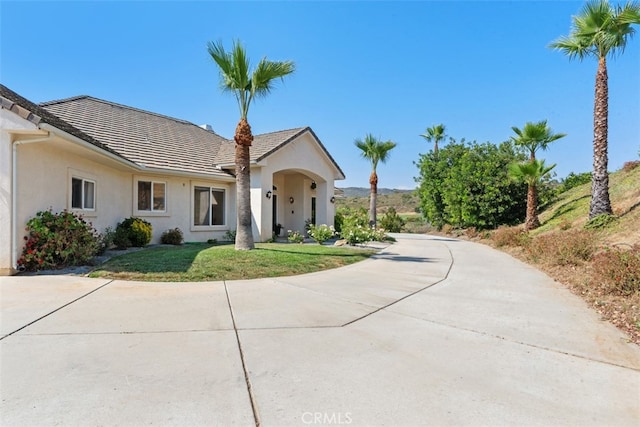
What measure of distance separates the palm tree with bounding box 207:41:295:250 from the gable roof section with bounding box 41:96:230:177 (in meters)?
4.41

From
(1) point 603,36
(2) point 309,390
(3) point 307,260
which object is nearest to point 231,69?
(3) point 307,260

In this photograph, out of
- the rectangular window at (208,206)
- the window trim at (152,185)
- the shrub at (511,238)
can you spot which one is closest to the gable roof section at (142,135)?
the window trim at (152,185)

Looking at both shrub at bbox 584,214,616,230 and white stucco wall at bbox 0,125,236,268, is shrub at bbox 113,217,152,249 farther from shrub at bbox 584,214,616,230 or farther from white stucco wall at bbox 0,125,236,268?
shrub at bbox 584,214,616,230

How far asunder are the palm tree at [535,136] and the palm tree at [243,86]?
13352 millimetres

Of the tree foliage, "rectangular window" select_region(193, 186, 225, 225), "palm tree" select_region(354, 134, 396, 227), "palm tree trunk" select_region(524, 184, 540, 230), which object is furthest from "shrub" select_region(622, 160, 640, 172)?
"rectangular window" select_region(193, 186, 225, 225)

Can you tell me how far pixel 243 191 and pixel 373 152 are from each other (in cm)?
1374

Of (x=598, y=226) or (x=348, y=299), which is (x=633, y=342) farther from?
(x=598, y=226)

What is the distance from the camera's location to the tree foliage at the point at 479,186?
21.7 meters

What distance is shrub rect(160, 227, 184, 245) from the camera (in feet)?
47.0

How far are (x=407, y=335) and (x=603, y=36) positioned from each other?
14389 mm

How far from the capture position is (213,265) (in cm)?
884

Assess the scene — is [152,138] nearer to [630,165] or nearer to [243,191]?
[243,191]

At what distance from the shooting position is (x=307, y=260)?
10328 millimetres

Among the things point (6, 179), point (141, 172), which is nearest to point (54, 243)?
point (6, 179)
